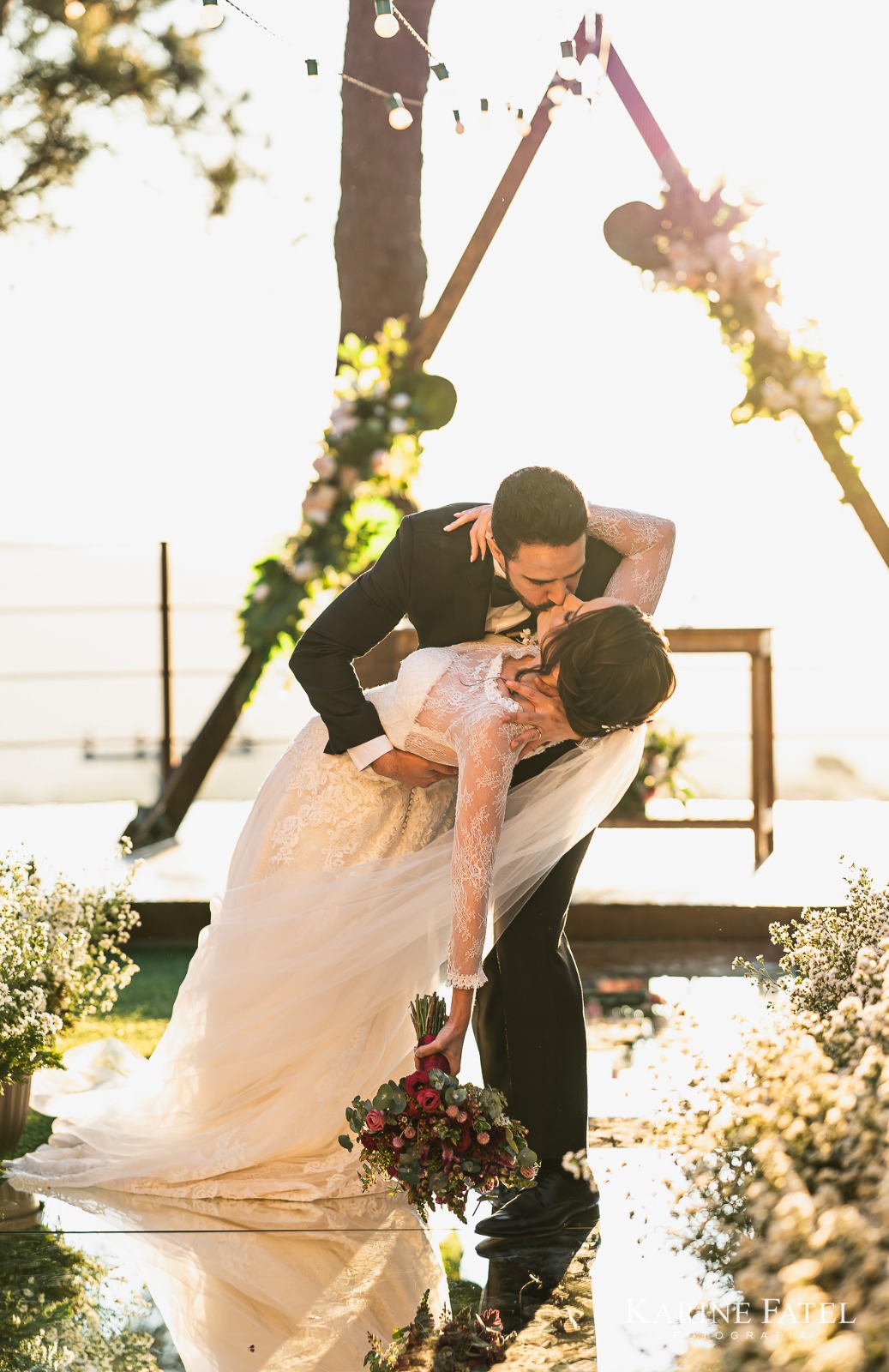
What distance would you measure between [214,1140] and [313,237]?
11.9 ft

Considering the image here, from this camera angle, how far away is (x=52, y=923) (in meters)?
3.02

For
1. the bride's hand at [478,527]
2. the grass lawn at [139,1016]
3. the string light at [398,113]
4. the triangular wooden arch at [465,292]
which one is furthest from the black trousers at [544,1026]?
the triangular wooden arch at [465,292]

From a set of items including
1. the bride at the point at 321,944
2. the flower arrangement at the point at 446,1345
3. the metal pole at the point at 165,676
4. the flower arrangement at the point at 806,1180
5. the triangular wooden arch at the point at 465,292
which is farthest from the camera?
the metal pole at the point at 165,676

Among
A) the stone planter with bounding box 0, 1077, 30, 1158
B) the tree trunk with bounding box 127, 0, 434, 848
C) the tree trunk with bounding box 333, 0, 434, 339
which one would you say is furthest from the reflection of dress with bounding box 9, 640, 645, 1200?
the tree trunk with bounding box 333, 0, 434, 339

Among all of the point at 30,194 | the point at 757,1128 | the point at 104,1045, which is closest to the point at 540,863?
the point at 757,1128

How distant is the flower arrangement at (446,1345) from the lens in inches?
72.4

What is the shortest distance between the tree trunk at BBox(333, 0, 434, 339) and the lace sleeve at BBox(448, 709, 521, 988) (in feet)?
10.4

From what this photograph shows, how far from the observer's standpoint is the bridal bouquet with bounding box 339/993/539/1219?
1.93m

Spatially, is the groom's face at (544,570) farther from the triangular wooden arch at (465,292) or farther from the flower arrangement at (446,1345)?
the triangular wooden arch at (465,292)

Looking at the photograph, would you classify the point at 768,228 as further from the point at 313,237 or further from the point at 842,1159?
the point at 842,1159

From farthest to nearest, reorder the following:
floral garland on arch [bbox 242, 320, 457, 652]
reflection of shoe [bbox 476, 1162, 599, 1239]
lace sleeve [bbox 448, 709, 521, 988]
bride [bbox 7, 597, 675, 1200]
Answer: floral garland on arch [bbox 242, 320, 457, 652], bride [bbox 7, 597, 675, 1200], reflection of shoe [bbox 476, 1162, 599, 1239], lace sleeve [bbox 448, 709, 521, 988]

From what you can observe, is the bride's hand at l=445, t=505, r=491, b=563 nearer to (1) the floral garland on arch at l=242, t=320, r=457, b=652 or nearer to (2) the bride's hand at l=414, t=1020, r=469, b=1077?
(2) the bride's hand at l=414, t=1020, r=469, b=1077

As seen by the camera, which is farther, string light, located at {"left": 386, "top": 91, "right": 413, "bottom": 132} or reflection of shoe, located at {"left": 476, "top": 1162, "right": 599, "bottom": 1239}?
string light, located at {"left": 386, "top": 91, "right": 413, "bottom": 132}

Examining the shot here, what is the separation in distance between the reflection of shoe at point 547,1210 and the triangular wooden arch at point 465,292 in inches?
103
